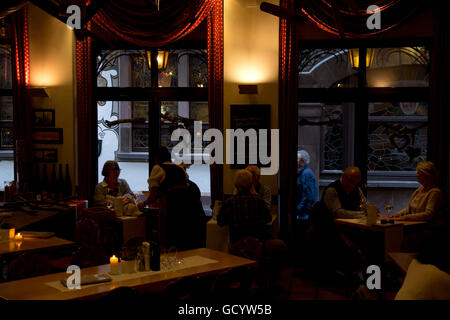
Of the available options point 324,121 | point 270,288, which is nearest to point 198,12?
point 324,121

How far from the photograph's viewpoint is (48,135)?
8.52 metres

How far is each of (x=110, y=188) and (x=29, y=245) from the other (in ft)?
7.92

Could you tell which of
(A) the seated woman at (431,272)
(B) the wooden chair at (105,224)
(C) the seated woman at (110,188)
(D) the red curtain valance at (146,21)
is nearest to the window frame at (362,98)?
(D) the red curtain valance at (146,21)

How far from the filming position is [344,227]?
660 cm

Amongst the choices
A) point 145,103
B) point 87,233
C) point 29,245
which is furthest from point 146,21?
point 29,245

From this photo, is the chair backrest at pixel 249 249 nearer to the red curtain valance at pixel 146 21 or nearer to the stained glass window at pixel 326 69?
the stained glass window at pixel 326 69

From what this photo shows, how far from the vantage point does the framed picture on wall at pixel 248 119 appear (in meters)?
7.80

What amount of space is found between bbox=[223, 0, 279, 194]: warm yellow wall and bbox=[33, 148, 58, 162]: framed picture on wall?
282 cm

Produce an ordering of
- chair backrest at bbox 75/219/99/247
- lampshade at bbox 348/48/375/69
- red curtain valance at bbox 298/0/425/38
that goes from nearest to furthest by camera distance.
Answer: chair backrest at bbox 75/219/99/247, red curtain valance at bbox 298/0/425/38, lampshade at bbox 348/48/375/69

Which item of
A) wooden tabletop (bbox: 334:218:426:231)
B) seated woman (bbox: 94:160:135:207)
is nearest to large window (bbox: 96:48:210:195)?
seated woman (bbox: 94:160:135:207)

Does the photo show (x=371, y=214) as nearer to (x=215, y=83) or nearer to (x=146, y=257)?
(x=146, y=257)

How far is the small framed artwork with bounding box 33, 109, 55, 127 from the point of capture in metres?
8.48

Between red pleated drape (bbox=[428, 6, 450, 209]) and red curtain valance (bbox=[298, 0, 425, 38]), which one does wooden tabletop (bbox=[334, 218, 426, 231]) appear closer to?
red pleated drape (bbox=[428, 6, 450, 209])
